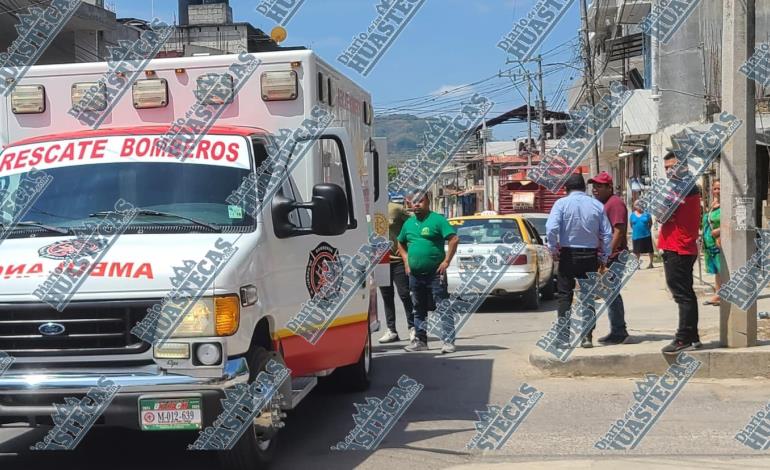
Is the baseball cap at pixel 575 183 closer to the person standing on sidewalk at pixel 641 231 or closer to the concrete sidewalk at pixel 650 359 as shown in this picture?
the concrete sidewalk at pixel 650 359

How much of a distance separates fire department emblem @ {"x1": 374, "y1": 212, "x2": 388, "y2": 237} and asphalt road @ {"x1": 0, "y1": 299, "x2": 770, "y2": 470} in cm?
149

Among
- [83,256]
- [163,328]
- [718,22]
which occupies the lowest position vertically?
[163,328]

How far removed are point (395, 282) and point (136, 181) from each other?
600 cm

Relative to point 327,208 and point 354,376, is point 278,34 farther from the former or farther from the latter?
point 327,208

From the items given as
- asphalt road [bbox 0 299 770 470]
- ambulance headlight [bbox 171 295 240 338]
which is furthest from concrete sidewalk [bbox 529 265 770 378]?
ambulance headlight [bbox 171 295 240 338]

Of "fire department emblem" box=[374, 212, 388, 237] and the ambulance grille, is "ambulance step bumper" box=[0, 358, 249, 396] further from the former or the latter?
"fire department emblem" box=[374, 212, 388, 237]

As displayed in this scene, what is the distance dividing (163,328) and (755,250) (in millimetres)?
6045

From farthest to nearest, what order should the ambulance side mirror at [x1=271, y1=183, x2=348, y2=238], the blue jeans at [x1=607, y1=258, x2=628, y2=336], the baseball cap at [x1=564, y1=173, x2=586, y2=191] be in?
the blue jeans at [x1=607, y1=258, x2=628, y2=336] < the baseball cap at [x1=564, y1=173, x2=586, y2=191] < the ambulance side mirror at [x1=271, y1=183, x2=348, y2=238]

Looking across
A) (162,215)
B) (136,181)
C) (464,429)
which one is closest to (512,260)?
(464,429)

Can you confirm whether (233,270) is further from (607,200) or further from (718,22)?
(718,22)

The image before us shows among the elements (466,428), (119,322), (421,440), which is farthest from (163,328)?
(466,428)

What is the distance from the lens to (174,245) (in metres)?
5.72

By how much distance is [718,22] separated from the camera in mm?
26984

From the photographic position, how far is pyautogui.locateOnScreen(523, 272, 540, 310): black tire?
51.5 ft
